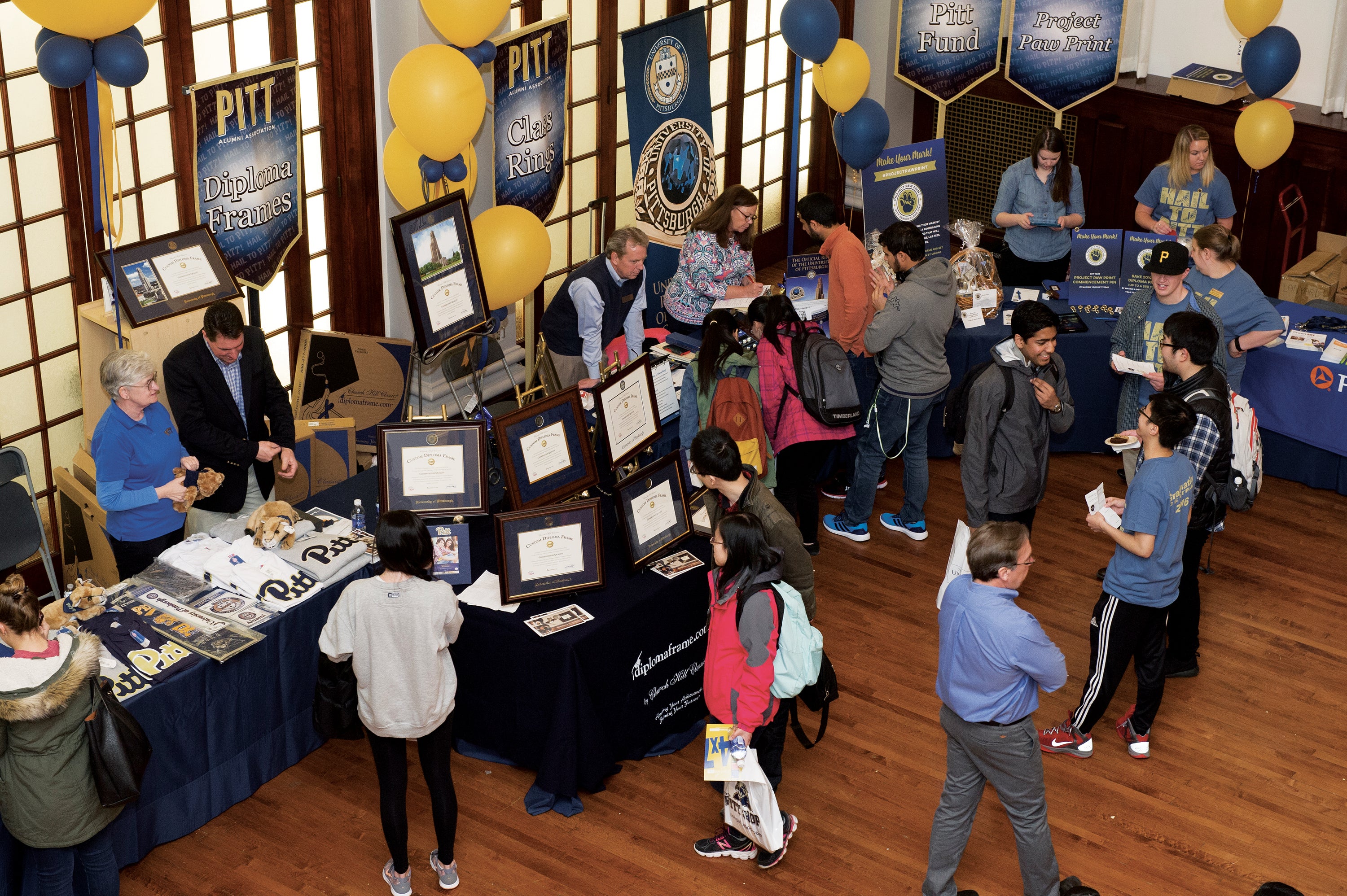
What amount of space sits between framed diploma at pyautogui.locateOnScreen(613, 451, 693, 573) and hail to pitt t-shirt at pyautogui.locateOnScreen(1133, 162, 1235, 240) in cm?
414

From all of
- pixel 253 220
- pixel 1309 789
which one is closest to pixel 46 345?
pixel 253 220

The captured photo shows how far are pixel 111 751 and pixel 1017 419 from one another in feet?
12.0

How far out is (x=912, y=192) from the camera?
28.7ft

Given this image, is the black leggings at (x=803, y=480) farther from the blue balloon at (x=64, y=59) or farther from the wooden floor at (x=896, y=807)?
the blue balloon at (x=64, y=59)

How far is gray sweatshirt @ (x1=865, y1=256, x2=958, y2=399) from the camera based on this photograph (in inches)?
250

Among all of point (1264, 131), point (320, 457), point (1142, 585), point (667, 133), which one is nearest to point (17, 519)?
point (320, 457)

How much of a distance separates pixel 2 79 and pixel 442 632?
10.2 ft

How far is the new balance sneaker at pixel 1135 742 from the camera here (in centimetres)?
527

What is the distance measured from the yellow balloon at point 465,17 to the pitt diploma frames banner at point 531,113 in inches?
30.3

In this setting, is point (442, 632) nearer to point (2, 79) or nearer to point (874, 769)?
point (874, 769)

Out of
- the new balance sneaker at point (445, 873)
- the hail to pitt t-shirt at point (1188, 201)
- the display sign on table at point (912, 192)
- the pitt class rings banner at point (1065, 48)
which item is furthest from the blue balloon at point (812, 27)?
the new balance sneaker at point (445, 873)

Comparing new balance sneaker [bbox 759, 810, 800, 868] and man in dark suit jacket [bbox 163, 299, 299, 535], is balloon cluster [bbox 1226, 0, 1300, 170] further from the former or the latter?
man in dark suit jacket [bbox 163, 299, 299, 535]

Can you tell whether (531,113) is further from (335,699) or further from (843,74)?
(335,699)

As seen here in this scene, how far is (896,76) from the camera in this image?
1040 centimetres
